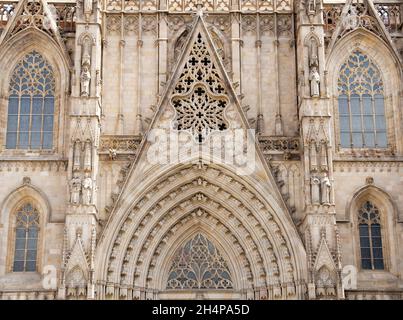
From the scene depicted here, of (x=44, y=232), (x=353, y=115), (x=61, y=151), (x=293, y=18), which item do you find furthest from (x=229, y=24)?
(x=44, y=232)

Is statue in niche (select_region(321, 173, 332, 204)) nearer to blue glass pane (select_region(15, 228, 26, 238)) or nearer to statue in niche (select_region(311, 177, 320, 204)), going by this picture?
statue in niche (select_region(311, 177, 320, 204))

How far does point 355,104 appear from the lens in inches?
1113

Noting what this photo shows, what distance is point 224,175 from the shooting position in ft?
87.9

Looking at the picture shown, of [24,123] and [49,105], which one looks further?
[49,105]

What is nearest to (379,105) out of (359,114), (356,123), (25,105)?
(359,114)

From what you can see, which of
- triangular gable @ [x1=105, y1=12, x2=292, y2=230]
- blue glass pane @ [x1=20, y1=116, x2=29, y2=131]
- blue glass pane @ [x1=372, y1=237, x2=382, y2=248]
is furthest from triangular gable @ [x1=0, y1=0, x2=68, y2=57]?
blue glass pane @ [x1=372, y1=237, x2=382, y2=248]

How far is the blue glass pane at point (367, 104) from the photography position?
28.1 m

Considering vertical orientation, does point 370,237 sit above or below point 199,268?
above

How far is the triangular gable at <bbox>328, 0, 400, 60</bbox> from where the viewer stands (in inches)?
1116

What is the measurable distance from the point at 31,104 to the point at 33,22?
9.12 feet

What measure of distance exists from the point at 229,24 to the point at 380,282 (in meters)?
9.94

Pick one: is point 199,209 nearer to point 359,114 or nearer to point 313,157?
point 313,157

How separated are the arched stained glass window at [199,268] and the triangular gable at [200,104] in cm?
276

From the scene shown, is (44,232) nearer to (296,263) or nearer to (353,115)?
(296,263)
